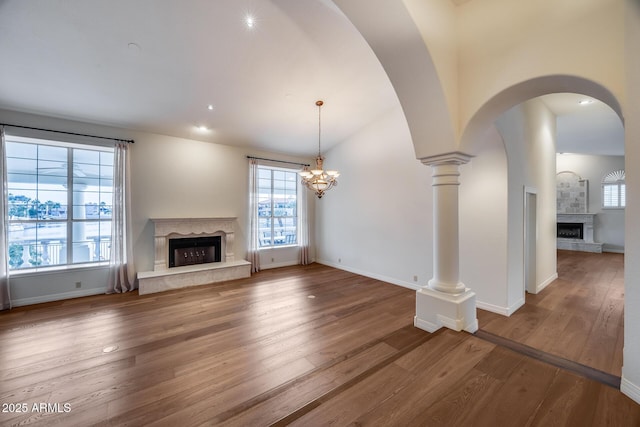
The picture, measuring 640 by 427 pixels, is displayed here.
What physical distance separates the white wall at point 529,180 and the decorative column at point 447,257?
5.00 ft

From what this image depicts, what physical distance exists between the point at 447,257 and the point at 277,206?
4.98m

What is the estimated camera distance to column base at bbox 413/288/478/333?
2.49m

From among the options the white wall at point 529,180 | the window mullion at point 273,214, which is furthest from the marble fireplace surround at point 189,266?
the white wall at point 529,180

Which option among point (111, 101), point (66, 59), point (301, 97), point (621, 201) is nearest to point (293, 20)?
point (301, 97)

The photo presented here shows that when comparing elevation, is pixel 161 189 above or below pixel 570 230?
above

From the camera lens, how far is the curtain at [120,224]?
15.3 feet

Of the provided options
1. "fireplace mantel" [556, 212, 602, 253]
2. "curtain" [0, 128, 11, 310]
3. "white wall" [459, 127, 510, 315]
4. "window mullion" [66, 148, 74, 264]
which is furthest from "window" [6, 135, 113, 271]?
"fireplace mantel" [556, 212, 602, 253]

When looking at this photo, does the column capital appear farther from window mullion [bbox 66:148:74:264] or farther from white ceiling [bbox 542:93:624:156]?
window mullion [bbox 66:148:74:264]

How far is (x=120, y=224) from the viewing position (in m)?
4.70

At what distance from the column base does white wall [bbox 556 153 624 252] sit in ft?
33.3

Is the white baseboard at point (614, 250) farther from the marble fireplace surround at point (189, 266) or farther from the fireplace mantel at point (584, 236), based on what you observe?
the marble fireplace surround at point (189, 266)

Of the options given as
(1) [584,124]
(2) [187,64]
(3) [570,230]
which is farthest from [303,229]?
(3) [570,230]

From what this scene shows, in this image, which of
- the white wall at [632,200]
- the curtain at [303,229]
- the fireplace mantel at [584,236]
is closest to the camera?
the white wall at [632,200]

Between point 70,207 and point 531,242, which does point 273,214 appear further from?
point 531,242
